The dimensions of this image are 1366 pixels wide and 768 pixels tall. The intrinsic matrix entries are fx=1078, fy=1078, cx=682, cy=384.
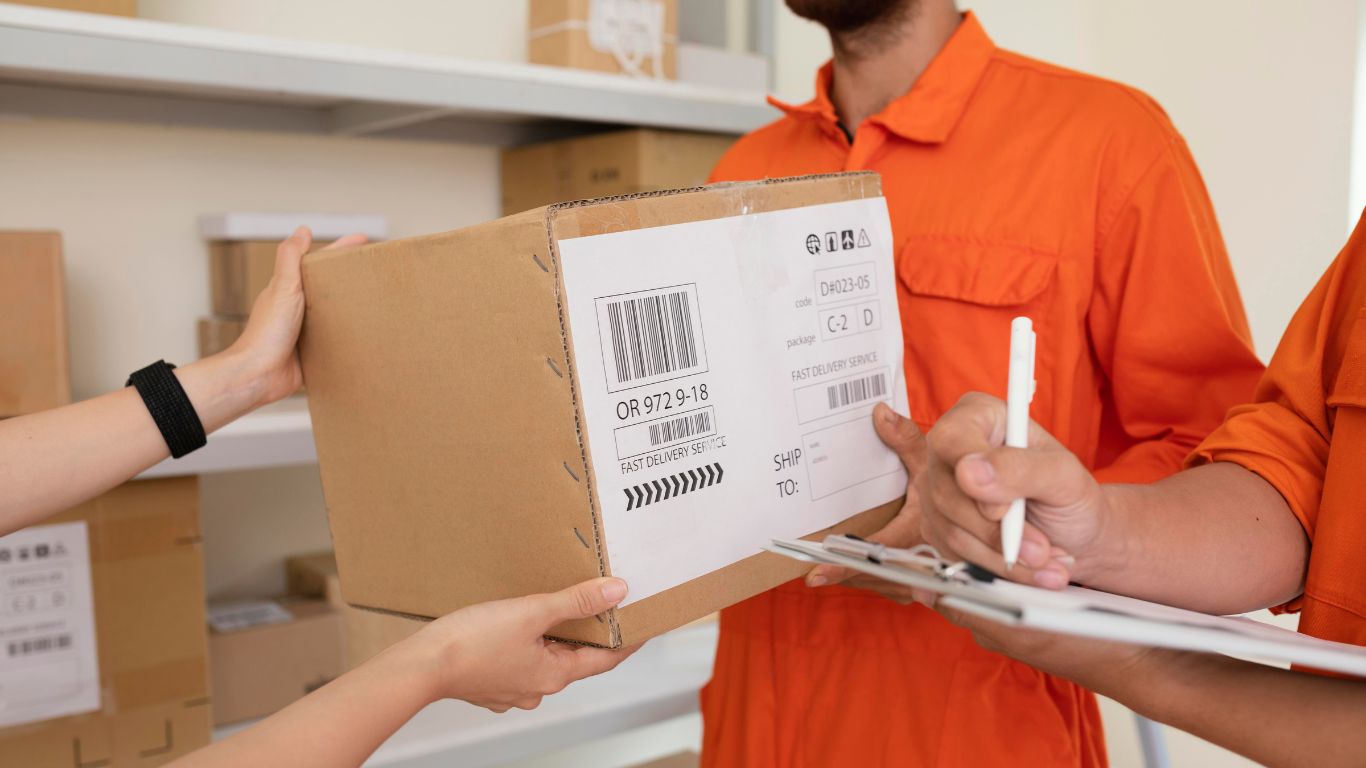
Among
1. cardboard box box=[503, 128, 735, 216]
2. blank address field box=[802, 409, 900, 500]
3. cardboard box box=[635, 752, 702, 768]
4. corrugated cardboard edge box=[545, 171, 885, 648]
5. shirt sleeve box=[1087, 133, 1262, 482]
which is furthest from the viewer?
cardboard box box=[635, 752, 702, 768]

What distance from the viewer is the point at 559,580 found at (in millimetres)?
756

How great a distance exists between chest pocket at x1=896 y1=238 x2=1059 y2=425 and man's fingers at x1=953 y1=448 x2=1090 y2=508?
49cm

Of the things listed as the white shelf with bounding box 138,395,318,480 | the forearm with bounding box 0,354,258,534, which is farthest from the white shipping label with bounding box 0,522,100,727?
the forearm with bounding box 0,354,258,534

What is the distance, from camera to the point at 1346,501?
2.29 feet

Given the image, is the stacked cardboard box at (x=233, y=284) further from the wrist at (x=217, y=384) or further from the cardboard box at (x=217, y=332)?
the wrist at (x=217, y=384)

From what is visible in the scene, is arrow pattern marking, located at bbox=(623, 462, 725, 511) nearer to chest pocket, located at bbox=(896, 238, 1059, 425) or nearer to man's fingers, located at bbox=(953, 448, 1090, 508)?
man's fingers, located at bbox=(953, 448, 1090, 508)

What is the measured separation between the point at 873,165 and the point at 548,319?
0.61 m

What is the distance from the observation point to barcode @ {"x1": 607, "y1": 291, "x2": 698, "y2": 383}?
0.71 meters

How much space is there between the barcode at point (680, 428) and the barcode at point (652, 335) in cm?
4

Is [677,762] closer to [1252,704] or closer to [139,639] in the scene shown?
[139,639]

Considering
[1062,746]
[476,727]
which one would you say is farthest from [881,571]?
[476,727]

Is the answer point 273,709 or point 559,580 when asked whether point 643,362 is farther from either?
point 273,709

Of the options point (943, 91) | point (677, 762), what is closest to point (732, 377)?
point (943, 91)

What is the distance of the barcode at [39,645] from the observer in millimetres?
1320
